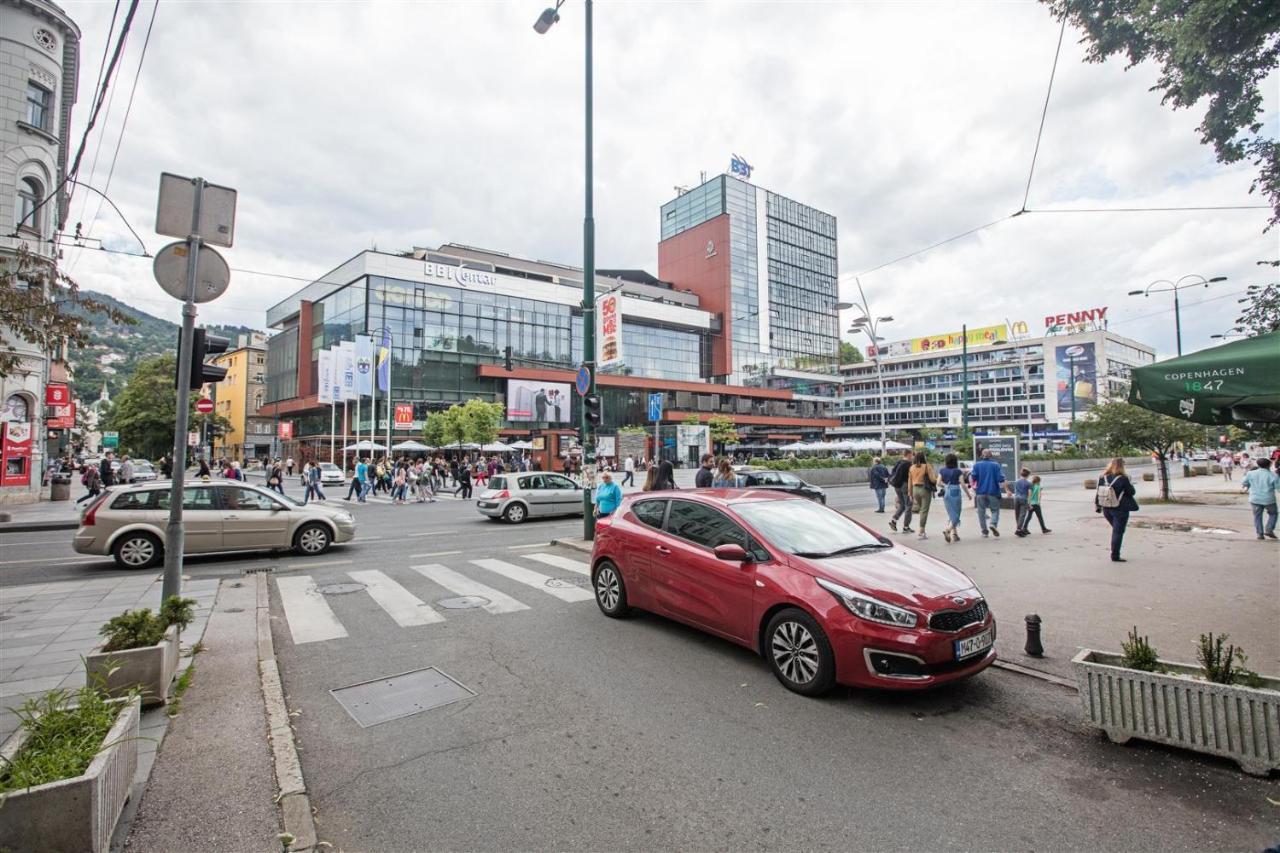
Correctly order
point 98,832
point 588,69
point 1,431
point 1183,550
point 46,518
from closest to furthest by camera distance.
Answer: point 98,832
point 1183,550
point 588,69
point 46,518
point 1,431

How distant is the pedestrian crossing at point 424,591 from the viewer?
6963 mm

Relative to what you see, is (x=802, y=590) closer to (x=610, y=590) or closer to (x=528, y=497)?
(x=610, y=590)

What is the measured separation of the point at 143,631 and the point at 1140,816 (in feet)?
20.7

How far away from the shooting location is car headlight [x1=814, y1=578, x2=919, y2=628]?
4.39 m

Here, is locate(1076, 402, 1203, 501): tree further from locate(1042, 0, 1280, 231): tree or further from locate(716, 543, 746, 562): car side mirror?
locate(716, 543, 746, 562): car side mirror

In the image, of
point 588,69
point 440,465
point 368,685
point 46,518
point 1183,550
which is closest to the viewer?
point 368,685

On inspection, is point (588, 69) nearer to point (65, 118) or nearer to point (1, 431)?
point (1, 431)

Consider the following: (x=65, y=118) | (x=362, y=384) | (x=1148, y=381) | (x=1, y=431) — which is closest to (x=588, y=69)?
(x=1148, y=381)

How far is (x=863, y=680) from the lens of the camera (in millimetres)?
4422

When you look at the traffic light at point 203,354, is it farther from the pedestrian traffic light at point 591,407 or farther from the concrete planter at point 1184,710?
the concrete planter at point 1184,710

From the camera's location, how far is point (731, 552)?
17.0ft

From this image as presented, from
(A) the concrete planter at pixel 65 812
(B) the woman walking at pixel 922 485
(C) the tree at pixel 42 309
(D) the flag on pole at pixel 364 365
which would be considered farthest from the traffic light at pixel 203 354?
(D) the flag on pole at pixel 364 365

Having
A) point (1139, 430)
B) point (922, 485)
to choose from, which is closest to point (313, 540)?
point (922, 485)

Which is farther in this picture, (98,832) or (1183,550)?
(1183,550)
